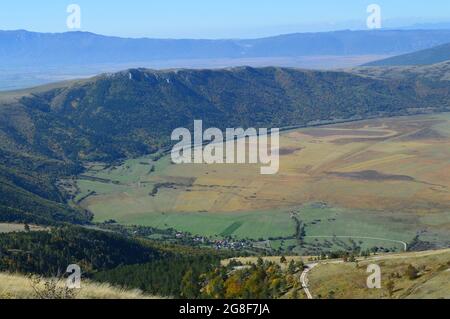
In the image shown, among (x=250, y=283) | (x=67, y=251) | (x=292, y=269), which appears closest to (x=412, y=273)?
(x=250, y=283)

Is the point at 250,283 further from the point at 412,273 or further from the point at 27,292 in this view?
the point at 27,292

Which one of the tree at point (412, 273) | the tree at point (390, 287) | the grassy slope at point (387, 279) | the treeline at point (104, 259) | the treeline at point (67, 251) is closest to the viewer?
the grassy slope at point (387, 279)

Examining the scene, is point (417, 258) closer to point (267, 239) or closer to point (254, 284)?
point (254, 284)

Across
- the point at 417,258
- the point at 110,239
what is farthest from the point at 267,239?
the point at 417,258

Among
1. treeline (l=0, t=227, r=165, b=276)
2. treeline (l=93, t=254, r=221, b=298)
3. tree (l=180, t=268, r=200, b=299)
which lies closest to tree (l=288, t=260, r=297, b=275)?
tree (l=180, t=268, r=200, b=299)

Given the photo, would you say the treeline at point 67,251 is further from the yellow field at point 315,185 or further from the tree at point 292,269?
the yellow field at point 315,185

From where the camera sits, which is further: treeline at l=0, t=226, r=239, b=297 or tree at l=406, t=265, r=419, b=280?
treeline at l=0, t=226, r=239, b=297

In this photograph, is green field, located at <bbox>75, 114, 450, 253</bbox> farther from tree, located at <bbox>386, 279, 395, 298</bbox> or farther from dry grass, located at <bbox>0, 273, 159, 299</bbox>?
dry grass, located at <bbox>0, 273, 159, 299</bbox>

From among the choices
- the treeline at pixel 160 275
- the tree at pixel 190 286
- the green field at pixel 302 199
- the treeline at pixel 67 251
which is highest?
the tree at pixel 190 286

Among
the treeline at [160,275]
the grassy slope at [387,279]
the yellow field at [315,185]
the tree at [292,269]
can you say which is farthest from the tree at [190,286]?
the yellow field at [315,185]

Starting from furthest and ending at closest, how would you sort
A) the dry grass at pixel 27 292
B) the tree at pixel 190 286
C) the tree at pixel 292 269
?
the tree at pixel 292 269 → the tree at pixel 190 286 → the dry grass at pixel 27 292

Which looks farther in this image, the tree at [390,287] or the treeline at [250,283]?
the treeline at [250,283]
